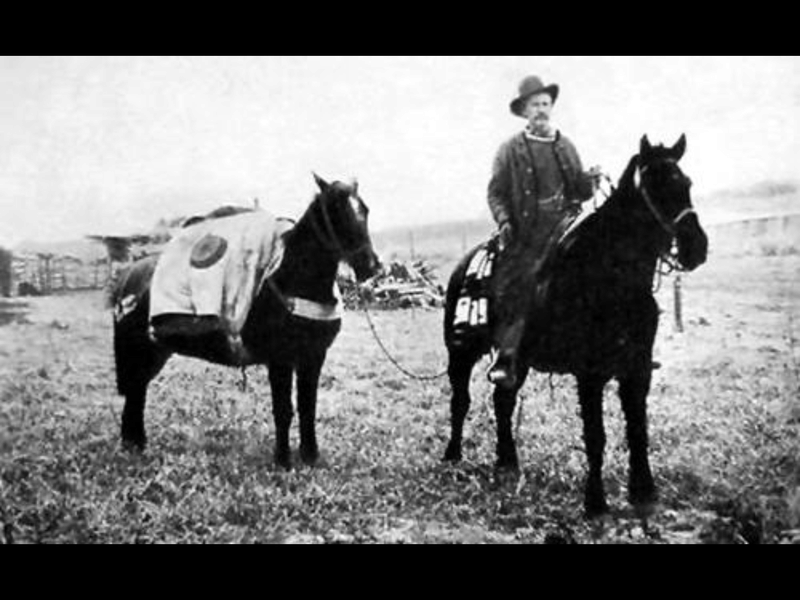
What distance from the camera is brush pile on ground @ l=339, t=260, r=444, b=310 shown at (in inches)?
180

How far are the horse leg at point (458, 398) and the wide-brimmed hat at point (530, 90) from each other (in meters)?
1.17

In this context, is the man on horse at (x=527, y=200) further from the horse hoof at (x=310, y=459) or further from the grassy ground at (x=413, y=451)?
the horse hoof at (x=310, y=459)

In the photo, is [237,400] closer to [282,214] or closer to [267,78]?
[282,214]

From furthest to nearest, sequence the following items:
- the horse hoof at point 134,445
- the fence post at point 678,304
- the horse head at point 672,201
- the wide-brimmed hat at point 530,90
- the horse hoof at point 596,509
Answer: the horse hoof at point 134,445
the wide-brimmed hat at point 530,90
the fence post at point 678,304
the horse hoof at point 596,509
the horse head at point 672,201

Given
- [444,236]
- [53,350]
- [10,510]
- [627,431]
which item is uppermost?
[444,236]

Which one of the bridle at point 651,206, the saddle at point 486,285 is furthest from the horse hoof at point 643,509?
the bridle at point 651,206

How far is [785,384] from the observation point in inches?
179

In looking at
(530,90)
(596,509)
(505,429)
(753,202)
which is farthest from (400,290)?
(753,202)

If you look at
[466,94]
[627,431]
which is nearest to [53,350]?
[466,94]

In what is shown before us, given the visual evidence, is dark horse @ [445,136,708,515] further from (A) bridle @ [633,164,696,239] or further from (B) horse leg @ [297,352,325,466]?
(B) horse leg @ [297,352,325,466]

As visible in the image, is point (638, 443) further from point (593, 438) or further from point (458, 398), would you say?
point (458, 398)

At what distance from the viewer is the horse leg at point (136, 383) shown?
4.70m

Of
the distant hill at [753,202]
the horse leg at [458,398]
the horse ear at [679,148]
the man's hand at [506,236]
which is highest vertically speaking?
the horse ear at [679,148]
